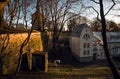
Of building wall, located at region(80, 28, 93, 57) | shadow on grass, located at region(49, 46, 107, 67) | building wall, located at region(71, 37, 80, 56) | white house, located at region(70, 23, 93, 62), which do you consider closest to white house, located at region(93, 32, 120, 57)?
building wall, located at region(80, 28, 93, 57)

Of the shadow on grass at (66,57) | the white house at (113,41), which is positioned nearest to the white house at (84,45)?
the shadow on grass at (66,57)

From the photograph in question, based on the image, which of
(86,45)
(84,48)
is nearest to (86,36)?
(86,45)

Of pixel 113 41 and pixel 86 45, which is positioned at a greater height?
pixel 113 41

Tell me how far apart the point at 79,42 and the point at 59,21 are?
19.0 ft

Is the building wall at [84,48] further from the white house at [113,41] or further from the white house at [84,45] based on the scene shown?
the white house at [113,41]

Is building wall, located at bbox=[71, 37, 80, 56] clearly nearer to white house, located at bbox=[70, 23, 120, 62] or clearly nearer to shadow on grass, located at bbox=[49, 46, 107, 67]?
white house, located at bbox=[70, 23, 120, 62]

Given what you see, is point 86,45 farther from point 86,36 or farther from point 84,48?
point 86,36

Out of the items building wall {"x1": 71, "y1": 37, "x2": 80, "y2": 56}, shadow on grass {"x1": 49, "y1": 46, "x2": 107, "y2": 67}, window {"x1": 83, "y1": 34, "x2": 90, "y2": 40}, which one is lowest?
shadow on grass {"x1": 49, "y1": 46, "x2": 107, "y2": 67}

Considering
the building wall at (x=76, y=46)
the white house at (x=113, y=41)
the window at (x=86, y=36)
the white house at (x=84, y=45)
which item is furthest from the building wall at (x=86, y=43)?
the white house at (x=113, y=41)

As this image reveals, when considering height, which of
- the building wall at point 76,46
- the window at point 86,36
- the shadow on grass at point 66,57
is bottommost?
the shadow on grass at point 66,57

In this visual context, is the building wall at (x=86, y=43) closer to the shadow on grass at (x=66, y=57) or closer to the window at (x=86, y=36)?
the window at (x=86, y=36)

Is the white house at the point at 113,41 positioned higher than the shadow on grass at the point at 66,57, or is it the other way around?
the white house at the point at 113,41

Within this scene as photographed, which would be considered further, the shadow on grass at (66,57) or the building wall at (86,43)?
the building wall at (86,43)

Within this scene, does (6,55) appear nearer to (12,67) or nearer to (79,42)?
(12,67)
